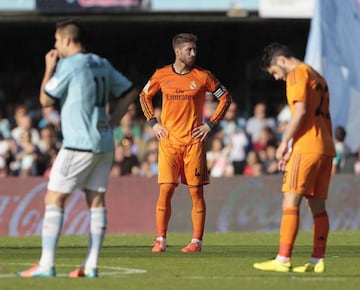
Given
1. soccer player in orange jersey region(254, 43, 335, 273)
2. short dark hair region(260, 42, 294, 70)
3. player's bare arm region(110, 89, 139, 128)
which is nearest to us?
player's bare arm region(110, 89, 139, 128)

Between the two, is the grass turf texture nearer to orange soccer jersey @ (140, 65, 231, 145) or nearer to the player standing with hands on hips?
the player standing with hands on hips

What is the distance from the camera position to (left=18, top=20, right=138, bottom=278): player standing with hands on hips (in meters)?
10.8

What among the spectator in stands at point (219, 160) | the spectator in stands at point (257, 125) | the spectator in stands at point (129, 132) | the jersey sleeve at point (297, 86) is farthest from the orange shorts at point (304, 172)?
the spectator in stands at point (257, 125)

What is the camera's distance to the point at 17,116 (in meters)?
25.1

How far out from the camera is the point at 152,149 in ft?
77.0

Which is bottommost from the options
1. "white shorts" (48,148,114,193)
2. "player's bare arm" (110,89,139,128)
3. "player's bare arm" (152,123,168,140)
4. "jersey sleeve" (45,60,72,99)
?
"white shorts" (48,148,114,193)

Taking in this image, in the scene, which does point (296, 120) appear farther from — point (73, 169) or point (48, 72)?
point (48, 72)

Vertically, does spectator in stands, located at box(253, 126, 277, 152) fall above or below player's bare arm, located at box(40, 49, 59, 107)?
below

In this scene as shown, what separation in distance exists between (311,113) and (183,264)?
2138mm

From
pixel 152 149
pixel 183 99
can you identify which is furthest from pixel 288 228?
pixel 152 149

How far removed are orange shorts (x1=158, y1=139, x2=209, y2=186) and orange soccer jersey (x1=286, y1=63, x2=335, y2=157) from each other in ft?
10.0

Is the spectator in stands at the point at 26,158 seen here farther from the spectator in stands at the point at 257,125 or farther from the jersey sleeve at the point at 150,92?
the jersey sleeve at the point at 150,92

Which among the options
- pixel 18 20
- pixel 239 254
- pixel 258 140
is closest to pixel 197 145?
pixel 239 254

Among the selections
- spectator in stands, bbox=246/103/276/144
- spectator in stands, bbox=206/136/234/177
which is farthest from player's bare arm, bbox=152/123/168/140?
spectator in stands, bbox=246/103/276/144
